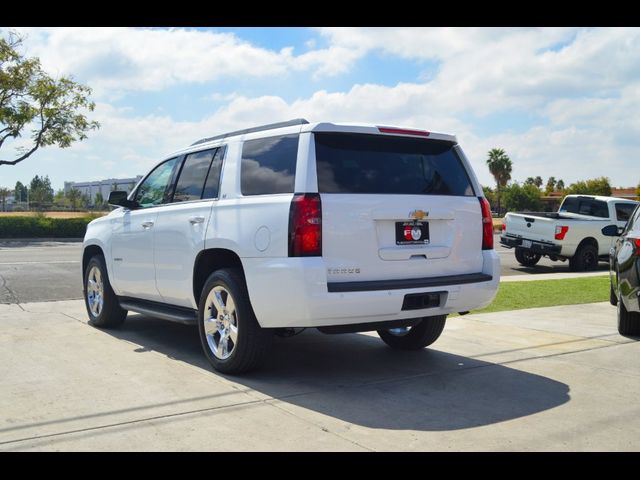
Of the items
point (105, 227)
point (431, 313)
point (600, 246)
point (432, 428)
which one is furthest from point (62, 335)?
point (600, 246)

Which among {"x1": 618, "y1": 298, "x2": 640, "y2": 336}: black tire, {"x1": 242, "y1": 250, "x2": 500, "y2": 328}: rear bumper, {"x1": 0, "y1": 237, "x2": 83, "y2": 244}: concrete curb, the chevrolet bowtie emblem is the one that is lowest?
{"x1": 618, "y1": 298, "x2": 640, "y2": 336}: black tire

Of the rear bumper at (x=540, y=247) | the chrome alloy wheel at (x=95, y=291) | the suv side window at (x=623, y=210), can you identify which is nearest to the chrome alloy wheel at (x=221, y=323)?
the chrome alloy wheel at (x=95, y=291)

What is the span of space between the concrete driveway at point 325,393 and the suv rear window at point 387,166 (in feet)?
5.09

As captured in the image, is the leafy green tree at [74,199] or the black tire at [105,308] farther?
the leafy green tree at [74,199]

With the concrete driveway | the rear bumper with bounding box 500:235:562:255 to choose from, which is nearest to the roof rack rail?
the concrete driveway

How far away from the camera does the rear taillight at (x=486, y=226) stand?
5848mm

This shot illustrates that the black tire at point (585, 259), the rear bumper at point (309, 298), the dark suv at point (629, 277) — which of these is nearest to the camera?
the rear bumper at point (309, 298)

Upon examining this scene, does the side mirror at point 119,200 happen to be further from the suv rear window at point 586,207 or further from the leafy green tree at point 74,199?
the leafy green tree at point 74,199

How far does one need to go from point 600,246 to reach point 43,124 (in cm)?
2582

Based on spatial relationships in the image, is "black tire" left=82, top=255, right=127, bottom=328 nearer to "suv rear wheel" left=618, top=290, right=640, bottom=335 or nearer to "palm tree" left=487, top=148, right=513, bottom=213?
"suv rear wheel" left=618, top=290, right=640, bottom=335

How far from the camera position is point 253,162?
5656mm

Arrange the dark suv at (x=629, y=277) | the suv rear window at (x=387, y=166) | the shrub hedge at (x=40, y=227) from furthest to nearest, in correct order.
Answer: the shrub hedge at (x=40, y=227) < the dark suv at (x=629, y=277) < the suv rear window at (x=387, y=166)

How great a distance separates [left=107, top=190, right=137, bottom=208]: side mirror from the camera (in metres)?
7.38
